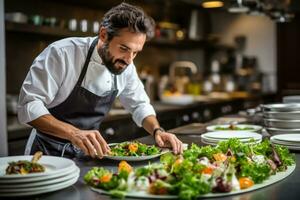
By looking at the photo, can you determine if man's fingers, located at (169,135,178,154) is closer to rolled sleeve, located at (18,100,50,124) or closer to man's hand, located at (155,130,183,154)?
man's hand, located at (155,130,183,154)

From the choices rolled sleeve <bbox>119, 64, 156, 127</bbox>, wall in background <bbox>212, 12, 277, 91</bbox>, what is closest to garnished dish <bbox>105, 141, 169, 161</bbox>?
rolled sleeve <bbox>119, 64, 156, 127</bbox>

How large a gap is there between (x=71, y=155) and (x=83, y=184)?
0.84m

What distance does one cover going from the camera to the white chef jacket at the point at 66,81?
219 cm

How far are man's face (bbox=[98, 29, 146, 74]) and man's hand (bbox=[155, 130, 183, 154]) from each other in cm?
39

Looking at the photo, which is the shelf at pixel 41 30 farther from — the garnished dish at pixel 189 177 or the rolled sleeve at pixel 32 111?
the garnished dish at pixel 189 177

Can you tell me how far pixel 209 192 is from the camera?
1.44 m

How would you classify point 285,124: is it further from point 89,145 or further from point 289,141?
point 89,145

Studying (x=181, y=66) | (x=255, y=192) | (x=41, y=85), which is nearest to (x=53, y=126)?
(x=41, y=85)

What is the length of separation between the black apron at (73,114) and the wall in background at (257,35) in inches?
230

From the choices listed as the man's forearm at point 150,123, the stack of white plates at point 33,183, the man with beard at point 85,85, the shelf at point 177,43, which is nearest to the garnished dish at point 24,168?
the stack of white plates at point 33,183

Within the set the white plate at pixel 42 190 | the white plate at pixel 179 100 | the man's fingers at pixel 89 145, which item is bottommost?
the white plate at pixel 179 100

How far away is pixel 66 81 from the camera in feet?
8.00

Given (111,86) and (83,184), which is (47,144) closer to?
(111,86)

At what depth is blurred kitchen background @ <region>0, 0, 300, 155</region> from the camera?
4195 millimetres
